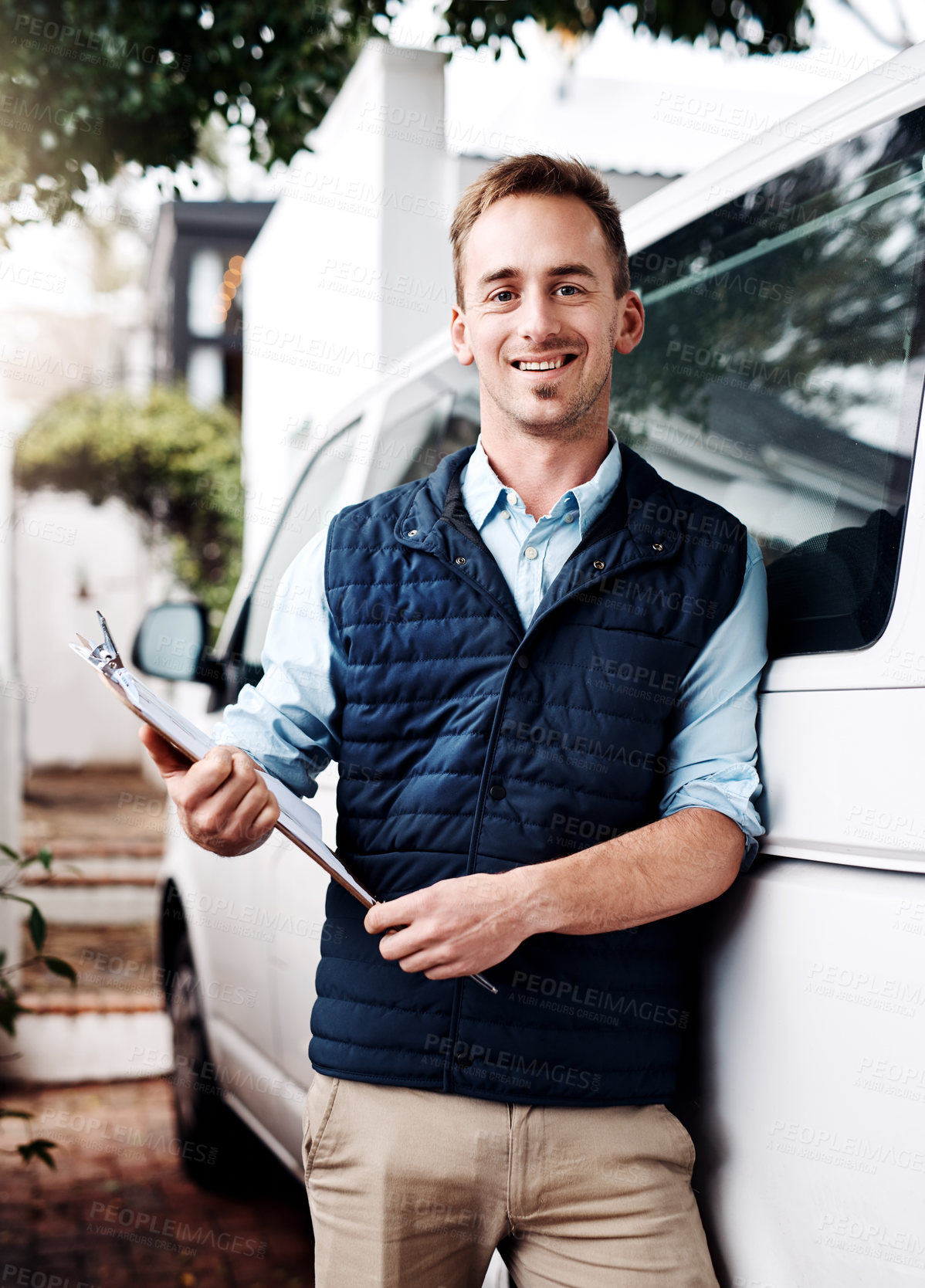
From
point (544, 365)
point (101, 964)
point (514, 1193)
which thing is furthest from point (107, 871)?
point (544, 365)

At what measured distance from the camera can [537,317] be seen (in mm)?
1705

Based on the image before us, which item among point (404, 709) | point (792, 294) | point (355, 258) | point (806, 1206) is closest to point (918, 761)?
point (806, 1206)

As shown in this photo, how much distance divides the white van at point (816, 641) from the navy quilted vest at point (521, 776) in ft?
0.40

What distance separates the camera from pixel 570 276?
1.74m

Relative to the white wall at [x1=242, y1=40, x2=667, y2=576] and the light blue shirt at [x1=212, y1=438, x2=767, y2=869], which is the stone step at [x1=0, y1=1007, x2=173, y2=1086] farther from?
the light blue shirt at [x1=212, y1=438, x2=767, y2=869]

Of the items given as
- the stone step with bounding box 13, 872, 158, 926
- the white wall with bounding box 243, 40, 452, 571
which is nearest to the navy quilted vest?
the white wall with bounding box 243, 40, 452, 571

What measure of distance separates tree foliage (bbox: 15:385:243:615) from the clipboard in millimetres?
11528

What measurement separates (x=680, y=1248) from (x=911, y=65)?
153cm

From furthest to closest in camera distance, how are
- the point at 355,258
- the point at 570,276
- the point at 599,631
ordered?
the point at 355,258
the point at 570,276
the point at 599,631

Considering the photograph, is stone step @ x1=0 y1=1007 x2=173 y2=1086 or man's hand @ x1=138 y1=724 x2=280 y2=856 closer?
man's hand @ x1=138 y1=724 x2=280 y2=856

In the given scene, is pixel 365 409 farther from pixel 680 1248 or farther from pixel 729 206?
pixel 680 1248

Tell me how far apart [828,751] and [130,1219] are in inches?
130

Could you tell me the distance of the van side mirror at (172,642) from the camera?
3127 millimetres

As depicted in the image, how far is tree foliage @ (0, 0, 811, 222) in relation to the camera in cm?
496
